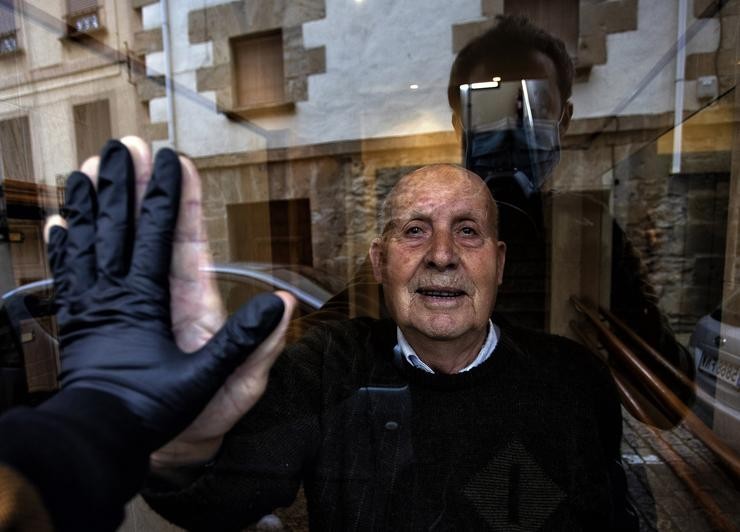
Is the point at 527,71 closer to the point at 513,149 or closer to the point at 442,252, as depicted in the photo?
the point at 513,149

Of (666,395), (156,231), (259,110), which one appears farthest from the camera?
(666,395)

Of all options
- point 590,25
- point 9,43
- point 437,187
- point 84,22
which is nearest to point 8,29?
point 9,43

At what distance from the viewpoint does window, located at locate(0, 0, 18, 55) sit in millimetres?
752

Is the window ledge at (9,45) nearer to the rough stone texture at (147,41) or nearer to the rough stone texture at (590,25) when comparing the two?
the rough stone texture at (147,41)

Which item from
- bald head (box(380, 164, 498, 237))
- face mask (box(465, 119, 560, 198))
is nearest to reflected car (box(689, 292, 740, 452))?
face mask (box(465, 119, 560, 198))

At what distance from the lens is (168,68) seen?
0.97 meters

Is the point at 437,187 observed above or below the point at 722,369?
above

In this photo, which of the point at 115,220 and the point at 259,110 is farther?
the point at 259,110

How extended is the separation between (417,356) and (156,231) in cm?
67

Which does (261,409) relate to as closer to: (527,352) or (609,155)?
(527,352)

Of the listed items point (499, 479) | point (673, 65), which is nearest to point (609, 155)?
point (673, 65)

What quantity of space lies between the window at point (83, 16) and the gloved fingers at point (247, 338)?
2.24 ft

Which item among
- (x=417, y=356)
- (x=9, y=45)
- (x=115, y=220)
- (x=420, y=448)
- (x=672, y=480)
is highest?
(x=9, y=45)

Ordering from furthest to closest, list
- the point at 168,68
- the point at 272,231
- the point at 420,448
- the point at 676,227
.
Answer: the point at 676,227
the point at 272,231
the point at 168,68
the point at 420,448
